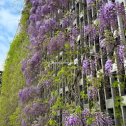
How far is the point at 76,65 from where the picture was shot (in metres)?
5.96

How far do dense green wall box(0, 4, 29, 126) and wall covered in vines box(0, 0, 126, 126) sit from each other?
0.54m

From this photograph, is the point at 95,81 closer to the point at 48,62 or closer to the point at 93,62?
the point at 93,62

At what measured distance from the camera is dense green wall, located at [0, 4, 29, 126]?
1046 centimetres

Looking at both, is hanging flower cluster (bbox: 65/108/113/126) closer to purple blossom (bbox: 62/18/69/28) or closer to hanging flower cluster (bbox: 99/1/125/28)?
hanging flower cluster (bbox: 99/1/125/28)

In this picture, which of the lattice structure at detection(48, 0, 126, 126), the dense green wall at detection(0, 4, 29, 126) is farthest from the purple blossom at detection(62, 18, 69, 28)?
the dense green wall at detection(0, 4, 29, 126)

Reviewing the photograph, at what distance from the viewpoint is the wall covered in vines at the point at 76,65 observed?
4.37 m

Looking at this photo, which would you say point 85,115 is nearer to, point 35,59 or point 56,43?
point 56,43

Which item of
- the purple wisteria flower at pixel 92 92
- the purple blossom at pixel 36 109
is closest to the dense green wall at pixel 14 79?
the purple blossom at pixel 36 109

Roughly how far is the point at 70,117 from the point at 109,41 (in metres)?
1.28

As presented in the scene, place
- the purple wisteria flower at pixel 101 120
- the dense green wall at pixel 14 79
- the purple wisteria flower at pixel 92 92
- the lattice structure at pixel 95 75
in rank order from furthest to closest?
the dense green wall at pixel 14 79 → the purple wisteria flower at pixel 92 92 → the lattice structure at pixel 95 75 → the purple wisteria flower at pixel 101 120

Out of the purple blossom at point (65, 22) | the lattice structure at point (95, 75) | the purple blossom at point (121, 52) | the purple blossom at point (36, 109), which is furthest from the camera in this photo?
the purple blossom at point (36, 109)

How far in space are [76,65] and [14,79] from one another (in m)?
6.02

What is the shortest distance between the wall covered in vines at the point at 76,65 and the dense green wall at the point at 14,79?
540 mm

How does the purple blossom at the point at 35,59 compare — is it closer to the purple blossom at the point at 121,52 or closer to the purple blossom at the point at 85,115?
the purple blossom at the point at 85,115
